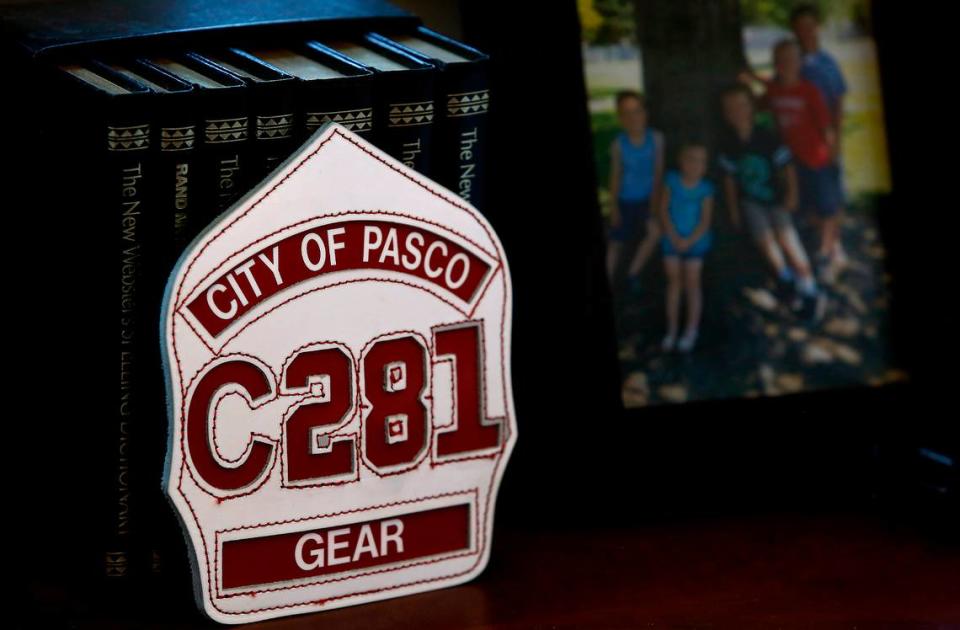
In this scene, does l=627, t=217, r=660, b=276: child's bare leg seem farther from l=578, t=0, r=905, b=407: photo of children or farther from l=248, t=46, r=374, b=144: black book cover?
l=248, t=46, r=374, b=144: black book cover

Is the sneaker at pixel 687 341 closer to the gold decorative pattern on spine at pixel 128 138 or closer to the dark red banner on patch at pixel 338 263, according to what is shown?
the dark red banner on patch at pixel 338 263

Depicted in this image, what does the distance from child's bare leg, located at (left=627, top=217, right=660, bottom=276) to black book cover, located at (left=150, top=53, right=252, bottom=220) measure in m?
0.25

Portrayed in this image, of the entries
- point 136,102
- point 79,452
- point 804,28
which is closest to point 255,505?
point 79,452

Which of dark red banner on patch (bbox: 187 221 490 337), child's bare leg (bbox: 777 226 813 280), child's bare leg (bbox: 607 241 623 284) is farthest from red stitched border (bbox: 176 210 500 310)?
child's bare leg (bbox: 777 226 813 280)

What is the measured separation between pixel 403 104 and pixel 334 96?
39mm

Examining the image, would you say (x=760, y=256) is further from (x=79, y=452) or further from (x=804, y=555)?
(x=79, y=452)

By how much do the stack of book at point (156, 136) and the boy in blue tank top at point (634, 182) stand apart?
0.11 meters

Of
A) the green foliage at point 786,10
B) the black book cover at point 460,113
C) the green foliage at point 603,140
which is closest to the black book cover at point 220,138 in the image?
the black book cover at point 460,113

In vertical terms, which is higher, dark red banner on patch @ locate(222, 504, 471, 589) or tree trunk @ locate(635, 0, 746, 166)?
tree trunk @ locate(635, 0, 746, 166)

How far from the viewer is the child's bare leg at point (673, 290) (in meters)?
0.83

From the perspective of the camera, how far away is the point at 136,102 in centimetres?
65

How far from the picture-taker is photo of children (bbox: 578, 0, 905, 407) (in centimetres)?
83

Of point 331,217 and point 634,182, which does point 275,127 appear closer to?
point 331,217

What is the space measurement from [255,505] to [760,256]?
0.35 m
